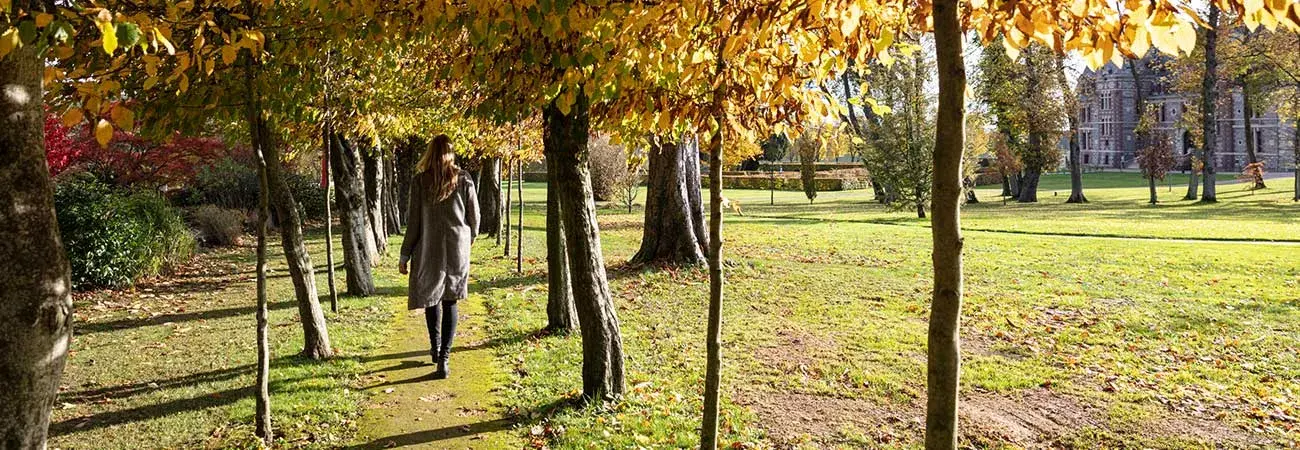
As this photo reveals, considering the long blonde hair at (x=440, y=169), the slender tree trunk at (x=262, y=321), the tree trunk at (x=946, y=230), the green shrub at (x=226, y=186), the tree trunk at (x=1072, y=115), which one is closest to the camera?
the tree trunk at (x=946, y=230)

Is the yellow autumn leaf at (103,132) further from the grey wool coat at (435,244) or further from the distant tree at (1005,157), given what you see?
the distant tree at (1005,157)

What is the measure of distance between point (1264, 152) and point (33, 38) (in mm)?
80986

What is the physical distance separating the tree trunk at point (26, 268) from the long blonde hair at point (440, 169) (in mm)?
3071

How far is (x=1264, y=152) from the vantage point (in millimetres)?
63594

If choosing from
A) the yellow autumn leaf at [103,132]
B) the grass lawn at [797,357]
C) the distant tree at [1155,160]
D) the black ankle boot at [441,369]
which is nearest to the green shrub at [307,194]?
the grass lawn at [797,357]

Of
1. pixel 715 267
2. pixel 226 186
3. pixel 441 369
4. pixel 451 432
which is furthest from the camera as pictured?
pixel 226 186

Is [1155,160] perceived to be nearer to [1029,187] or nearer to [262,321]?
[1029,187]

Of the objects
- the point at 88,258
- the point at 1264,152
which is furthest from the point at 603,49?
the point at 1264,152

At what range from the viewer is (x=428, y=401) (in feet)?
18.3

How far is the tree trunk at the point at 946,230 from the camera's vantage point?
223 centimetres

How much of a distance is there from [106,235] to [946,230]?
40.4 feet

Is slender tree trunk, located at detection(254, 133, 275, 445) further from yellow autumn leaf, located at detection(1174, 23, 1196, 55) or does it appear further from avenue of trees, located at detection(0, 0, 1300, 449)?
yellow autumn leaf, located at detection(1174, 23, 1196, 55)

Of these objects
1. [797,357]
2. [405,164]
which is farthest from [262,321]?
[405,164]

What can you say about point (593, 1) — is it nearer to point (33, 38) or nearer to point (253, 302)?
point (33, 38)
